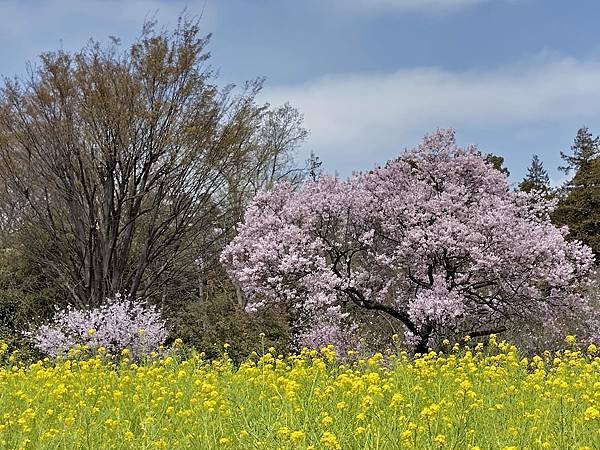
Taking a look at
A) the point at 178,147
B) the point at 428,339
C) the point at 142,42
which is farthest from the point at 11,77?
the point at 428,339

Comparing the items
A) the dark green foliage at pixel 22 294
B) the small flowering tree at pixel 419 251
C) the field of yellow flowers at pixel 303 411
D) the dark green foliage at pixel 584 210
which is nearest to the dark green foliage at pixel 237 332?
the small flowering tree at pixel 419 251

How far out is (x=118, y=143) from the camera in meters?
13.6

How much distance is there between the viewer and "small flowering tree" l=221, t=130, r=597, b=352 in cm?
1082

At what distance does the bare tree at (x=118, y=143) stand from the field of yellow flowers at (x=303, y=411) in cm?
768

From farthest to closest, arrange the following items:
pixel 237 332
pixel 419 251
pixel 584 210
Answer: pixel 584 210
pixel 237 332
pixel 419 251

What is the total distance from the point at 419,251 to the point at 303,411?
21.3ft

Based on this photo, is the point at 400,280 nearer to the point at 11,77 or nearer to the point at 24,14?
the point at 24,14

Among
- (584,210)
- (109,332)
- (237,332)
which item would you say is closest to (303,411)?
(109,332)

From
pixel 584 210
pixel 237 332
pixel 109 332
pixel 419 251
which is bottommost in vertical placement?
pixel 237 332

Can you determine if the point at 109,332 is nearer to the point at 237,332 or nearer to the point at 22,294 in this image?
the point at 237,332

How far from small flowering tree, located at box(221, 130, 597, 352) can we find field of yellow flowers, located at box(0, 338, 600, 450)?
14.0 feet

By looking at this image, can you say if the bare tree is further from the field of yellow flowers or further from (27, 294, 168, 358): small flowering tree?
the field of yellow flowers

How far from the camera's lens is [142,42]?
14.5m

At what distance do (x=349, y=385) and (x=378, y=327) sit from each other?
27.2 ft
